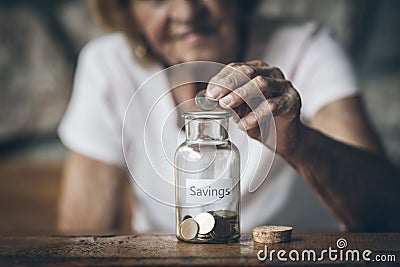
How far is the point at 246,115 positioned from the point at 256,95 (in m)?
0.02

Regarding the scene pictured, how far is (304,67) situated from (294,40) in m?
0.06

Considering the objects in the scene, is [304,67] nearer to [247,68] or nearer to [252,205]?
[252,205]

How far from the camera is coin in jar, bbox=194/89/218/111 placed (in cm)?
62

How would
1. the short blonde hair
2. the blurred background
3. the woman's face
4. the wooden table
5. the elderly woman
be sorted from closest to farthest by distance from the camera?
the wooden table < the elderly woman < the woman's face < the short blonde hair < the blurred background

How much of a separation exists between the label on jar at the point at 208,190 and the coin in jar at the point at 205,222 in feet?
0.04

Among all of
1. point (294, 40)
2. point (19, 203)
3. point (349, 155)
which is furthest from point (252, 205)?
point (19, 203)

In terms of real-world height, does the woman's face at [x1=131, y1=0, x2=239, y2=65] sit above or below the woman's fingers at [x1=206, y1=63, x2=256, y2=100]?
above

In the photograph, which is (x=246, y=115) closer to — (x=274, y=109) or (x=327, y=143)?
(x=274, y=109)

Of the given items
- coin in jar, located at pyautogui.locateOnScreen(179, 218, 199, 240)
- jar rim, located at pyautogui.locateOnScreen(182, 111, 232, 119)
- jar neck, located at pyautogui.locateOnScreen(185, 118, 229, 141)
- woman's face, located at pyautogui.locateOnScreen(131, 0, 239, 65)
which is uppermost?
woman's face, located at pyautogui.locateOnScreen(131, 0, 239, 65)

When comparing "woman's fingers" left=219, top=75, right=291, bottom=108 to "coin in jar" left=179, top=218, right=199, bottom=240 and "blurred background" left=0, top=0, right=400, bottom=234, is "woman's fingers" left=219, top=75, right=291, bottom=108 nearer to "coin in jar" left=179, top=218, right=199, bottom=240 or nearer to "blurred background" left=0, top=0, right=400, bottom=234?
"coin in jar" left=179, top=218, right=199, bottom=240

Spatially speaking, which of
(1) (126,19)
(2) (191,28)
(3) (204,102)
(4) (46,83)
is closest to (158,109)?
(3) (204,102)

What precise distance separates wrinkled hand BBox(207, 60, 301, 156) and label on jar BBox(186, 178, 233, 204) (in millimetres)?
54

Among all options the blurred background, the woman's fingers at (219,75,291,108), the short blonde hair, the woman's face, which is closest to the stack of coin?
the woman's fingers at (219,75,291,108)

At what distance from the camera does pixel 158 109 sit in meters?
0.69
